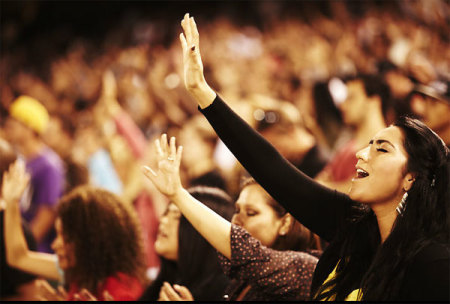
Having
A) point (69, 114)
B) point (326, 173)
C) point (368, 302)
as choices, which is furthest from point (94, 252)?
point (69, 114)

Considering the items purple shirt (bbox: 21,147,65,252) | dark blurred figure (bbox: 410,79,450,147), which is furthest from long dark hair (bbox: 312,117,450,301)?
purple shirt (bbox: 21,147,65,252)

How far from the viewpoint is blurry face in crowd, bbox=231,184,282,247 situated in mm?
2143

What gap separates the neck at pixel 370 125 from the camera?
3496 mm

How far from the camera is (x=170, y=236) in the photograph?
2.42 meters

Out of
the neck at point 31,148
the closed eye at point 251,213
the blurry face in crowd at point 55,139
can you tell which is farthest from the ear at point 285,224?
the blurry face in crowd at point 55,139

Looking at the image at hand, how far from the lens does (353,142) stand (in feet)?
11.7

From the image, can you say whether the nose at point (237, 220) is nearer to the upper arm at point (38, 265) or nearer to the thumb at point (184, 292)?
the thumb at point (184, 292)

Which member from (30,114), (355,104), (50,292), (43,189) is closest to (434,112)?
(355,104)

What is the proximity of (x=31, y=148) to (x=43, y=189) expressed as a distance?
1.86 ft

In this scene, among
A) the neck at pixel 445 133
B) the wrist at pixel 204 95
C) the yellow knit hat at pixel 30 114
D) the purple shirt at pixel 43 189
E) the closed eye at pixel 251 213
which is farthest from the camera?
the yellow knit hat at pixel 30 114

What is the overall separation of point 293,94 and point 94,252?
14.3ft

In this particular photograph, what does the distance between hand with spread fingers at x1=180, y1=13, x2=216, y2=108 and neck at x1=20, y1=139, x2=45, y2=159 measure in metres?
2.80

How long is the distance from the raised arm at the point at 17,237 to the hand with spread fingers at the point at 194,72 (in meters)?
1.30

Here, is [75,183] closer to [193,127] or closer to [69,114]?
[193,127]
